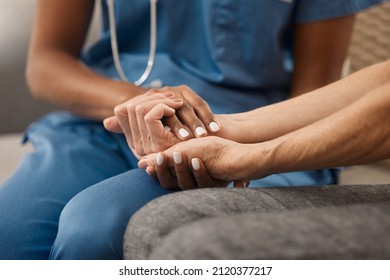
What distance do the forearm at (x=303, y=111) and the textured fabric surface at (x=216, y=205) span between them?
5.2 inches

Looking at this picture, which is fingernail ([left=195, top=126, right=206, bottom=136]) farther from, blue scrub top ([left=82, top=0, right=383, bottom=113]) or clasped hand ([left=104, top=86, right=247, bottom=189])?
blue scrub top ([left=82, top=0, right=383, bottom=113])

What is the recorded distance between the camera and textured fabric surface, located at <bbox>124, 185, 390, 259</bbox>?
0.71 m

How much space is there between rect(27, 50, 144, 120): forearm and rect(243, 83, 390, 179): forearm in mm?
340

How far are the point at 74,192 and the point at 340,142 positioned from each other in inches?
16.9

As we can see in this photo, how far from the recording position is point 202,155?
85cm

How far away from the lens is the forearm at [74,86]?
110 centimetres

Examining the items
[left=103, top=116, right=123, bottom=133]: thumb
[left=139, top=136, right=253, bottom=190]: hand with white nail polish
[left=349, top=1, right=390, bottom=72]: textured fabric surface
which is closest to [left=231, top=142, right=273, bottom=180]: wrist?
[left=139, top=136, right=253, bottom=190]: hand with white nail polish

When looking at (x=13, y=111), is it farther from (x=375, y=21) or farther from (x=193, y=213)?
(x=193, y=213)

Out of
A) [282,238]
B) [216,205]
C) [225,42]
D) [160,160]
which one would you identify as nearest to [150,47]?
[225,42]

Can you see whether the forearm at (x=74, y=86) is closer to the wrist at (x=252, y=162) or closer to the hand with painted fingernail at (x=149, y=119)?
the hand with painted fingernail at (x=149, y=119)

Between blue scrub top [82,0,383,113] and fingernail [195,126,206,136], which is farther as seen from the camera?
blue scrub top [82,0,383,113]
